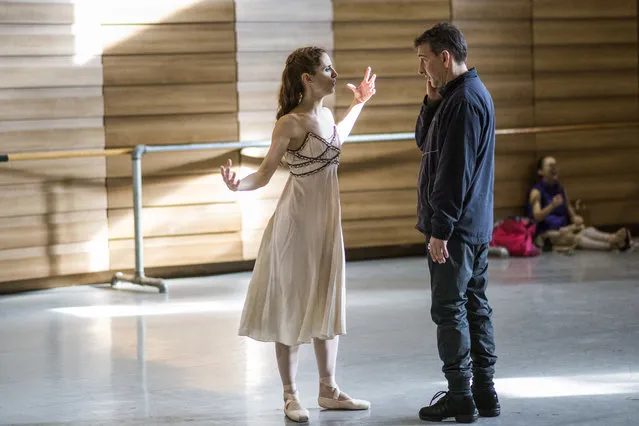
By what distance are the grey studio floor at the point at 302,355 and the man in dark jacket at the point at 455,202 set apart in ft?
0.85

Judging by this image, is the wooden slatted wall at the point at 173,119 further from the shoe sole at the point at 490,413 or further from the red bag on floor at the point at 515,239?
the shoe sole at the point at 490,413

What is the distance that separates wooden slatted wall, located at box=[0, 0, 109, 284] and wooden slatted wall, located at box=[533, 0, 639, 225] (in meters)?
3.46

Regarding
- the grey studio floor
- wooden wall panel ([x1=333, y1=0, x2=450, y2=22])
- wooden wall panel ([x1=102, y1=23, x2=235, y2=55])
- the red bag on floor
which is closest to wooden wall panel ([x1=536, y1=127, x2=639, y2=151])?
the red bag on floor

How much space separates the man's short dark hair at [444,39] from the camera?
4008 millimetres

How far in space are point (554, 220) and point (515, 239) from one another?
1.71 feet

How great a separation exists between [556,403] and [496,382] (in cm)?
39

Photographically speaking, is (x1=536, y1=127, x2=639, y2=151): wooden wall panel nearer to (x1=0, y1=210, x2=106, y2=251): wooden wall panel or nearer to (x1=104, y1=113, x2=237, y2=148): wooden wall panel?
(x1=104, y1=113, x2=237, y2=148): wooden wall panel

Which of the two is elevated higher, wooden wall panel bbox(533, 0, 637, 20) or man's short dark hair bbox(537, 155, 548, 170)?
wooden wall panel bbox(533, 0, 637, 20)

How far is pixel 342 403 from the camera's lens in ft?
14.3

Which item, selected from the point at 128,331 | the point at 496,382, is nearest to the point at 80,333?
the point at 128,331

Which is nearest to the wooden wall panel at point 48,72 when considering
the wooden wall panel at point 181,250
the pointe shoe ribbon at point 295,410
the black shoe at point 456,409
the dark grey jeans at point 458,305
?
the wooden wall panel at point 181,250

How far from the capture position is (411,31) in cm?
852

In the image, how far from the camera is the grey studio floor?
14.4 feet

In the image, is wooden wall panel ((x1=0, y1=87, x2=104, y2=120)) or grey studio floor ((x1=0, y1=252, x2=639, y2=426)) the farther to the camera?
wooden wall panel ((x1=0, y1=87, x2=104, y2=120))
